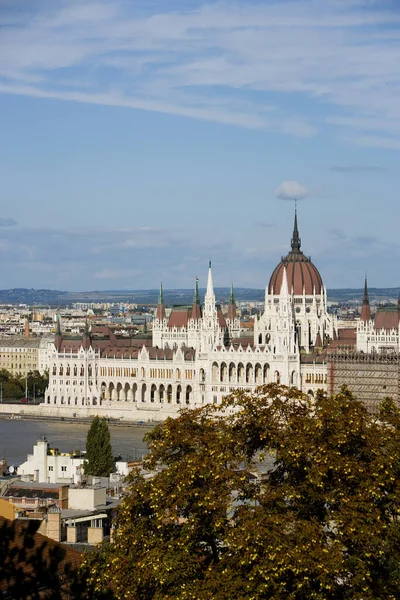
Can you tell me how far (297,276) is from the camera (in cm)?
12006

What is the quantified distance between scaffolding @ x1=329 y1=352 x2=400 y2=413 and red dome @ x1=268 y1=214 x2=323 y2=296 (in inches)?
609

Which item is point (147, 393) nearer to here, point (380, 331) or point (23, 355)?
point (380, 331)

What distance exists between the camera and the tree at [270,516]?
2584cm

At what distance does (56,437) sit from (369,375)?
21.3 m

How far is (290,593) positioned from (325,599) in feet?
1.97

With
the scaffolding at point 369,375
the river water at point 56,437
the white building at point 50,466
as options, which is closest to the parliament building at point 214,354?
the scaffolding at point 369,375

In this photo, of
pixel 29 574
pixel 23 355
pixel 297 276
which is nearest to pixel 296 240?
pixel 297 276

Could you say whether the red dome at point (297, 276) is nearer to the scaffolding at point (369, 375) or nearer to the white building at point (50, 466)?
the scaffolding at point (369, 375)

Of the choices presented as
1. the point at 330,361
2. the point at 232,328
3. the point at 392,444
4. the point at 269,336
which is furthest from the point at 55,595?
the point at 232,328

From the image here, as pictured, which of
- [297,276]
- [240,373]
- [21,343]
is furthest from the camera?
[21,343]

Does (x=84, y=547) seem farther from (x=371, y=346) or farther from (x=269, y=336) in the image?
(x=269, y=336)

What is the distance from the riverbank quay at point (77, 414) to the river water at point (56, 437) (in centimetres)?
190

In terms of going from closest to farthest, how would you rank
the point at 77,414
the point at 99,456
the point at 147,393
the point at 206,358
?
1. the point at 99,456
2. the point at 206,358
3. the point at 77,414
4. the point at 147,393

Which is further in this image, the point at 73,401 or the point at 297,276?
the point at 297,276
